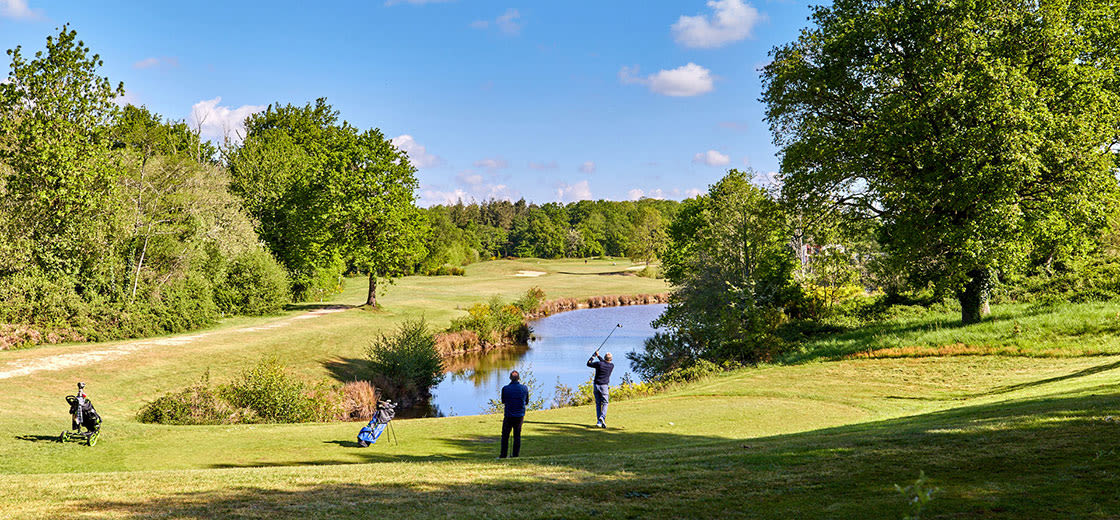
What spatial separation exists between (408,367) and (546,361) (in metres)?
11.0

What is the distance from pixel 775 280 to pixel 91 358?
3236 centimetres

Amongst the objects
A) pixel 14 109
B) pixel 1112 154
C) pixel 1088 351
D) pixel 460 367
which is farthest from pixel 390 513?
pixel 14 109

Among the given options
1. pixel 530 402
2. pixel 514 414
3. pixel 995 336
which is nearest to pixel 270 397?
pixel 530 402

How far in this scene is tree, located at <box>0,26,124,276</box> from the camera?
3259cm

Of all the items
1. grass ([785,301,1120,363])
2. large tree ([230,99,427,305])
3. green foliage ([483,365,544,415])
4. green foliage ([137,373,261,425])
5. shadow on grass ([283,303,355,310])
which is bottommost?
green foliage ([483,365,544,415])

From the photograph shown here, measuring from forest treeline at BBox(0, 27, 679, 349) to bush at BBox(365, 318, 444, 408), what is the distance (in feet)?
46.8

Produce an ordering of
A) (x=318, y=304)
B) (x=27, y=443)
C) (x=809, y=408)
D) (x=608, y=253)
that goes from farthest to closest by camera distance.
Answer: (x=608, y=253)
(x=318, y=304)
(x=809, y=408)
(x=27, y=443)

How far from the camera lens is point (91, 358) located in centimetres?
2845

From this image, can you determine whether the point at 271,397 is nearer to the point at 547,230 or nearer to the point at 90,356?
the point at 90,356

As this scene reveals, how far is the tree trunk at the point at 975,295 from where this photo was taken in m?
28.1

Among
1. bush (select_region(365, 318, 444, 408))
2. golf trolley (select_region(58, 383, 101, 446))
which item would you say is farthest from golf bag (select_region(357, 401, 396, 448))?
bush (select_region(365, 318, 444, 408))

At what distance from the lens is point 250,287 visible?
47938mm

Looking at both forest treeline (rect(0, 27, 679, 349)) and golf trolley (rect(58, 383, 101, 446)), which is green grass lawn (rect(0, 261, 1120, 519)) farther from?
forest treeline (rect(0, 27, 679, 349))

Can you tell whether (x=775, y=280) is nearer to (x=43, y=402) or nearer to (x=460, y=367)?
(x=460, y=367)
